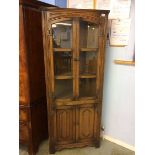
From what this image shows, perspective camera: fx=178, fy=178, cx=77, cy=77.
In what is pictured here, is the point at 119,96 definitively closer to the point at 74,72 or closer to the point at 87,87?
the point at 87,87

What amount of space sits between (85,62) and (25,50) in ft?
2.12

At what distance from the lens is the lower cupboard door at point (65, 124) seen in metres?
1.98

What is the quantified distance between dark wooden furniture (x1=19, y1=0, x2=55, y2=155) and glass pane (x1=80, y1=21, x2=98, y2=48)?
1.59 ft

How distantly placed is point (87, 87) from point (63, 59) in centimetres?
43

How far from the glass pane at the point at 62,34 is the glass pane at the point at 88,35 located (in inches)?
5.0

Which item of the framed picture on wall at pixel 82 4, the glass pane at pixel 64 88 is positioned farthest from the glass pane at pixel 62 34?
the framed picture on wall at pixel 82 4

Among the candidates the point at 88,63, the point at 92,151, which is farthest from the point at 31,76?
the point at 92,151

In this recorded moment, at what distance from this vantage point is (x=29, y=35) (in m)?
1.78

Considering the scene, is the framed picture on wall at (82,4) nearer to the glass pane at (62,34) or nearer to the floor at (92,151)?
the glass pane at (62,34)

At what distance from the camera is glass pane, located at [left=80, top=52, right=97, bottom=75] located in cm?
193

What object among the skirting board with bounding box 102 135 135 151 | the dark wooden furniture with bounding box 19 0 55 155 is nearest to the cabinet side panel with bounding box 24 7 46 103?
the dark wooden furniture with bounding box 19 0 55 155

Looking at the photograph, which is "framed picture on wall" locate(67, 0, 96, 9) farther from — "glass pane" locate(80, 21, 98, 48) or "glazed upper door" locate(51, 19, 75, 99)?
"glazed upper door" locate(51, 19, 75, 99)
